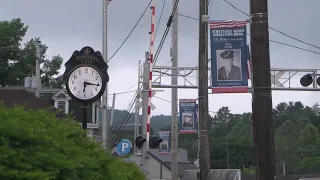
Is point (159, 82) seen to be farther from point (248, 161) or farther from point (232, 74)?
point (248, 161)

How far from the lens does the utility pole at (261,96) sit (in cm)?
1041

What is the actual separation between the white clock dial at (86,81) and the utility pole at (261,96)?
3148mm

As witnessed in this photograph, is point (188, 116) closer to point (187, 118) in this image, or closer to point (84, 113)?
point (187, 118)

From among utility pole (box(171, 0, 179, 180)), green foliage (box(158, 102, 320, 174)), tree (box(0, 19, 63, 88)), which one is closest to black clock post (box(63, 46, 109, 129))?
utility pole (box(171, 0, 179, 180))

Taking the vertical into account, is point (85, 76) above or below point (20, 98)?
below

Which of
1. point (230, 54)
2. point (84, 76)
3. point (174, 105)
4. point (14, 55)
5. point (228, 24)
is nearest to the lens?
point (84, 76)

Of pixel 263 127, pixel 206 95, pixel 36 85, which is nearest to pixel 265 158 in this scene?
pixel 263 127

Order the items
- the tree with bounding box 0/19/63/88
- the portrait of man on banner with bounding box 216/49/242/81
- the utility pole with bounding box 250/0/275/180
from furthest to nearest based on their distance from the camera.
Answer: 1. the tree with bounding box 0/19/63/88
2. the portrait of man on banner with bounding box 216/49/242/81
3. the utility pole with bounding box 250/0/275/180

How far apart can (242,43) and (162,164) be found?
45.1m

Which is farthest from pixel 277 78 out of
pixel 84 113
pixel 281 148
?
pixel 281 148

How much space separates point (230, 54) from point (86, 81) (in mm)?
4677

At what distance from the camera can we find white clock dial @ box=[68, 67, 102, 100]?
12.2 m

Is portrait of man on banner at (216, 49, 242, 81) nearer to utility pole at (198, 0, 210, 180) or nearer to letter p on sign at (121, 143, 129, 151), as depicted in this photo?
utility pole at (198, 0, 210, 180)

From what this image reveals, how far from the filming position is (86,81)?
12.1 m
